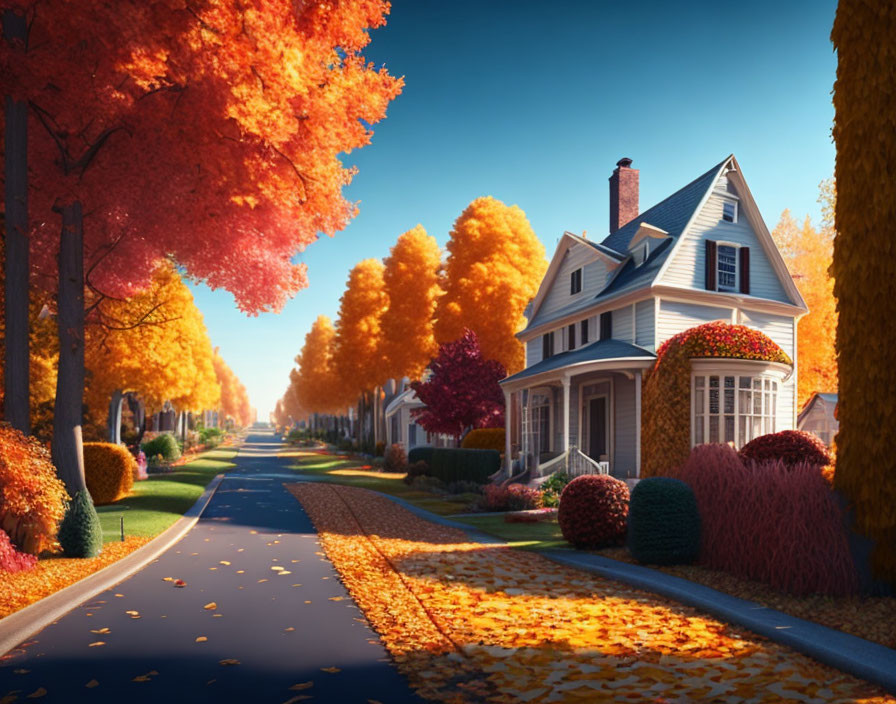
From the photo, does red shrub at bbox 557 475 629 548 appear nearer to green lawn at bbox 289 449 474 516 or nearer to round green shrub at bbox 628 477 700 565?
round green shrub at bbox 628 477 700 565

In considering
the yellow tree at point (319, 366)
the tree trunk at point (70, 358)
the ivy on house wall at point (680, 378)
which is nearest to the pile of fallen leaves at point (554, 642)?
the tree trunk at point (70, 358)

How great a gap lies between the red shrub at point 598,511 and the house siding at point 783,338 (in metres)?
12.2

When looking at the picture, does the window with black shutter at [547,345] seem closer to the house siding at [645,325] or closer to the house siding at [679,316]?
the house siding at [645,325]

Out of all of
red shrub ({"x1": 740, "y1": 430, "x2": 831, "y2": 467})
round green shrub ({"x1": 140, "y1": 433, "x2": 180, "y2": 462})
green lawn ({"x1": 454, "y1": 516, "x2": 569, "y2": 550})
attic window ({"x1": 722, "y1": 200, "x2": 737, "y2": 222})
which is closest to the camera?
red shrub ({"x1": 740, "y1": 430, "x2": 831, "y2": 467})

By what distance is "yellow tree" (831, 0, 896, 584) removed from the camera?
8.04m

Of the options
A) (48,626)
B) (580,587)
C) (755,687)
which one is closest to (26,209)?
(48,626)

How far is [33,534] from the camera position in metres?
10.5

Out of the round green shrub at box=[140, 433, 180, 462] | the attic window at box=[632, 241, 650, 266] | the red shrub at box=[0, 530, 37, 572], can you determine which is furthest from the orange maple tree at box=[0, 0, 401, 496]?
the round green shrub at box=[140, 433, 180, 462]

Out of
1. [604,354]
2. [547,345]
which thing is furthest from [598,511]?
[547,345]

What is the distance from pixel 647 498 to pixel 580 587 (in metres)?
2.02

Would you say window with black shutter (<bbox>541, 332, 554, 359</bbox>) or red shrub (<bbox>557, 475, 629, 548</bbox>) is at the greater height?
window with black shutter (<bbox>541, 332, 554, 359</bbox>)

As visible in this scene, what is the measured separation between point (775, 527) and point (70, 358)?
11257mm

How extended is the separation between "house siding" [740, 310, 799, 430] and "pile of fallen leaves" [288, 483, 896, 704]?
15034mm

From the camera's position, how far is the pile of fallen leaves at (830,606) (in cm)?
698
